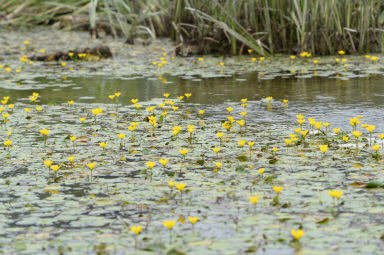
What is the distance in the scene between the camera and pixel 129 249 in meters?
2.87

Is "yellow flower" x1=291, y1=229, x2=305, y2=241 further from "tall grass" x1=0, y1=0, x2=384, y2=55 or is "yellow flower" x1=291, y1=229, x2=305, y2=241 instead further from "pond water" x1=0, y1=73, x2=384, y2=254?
"tall grass" x1=0, y1=0, x2=384, y2=55

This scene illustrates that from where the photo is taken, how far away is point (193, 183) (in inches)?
150

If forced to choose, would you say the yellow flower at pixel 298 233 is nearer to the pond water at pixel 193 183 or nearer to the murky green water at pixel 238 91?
the pond water at pixel 193 183

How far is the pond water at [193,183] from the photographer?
2.96 meters

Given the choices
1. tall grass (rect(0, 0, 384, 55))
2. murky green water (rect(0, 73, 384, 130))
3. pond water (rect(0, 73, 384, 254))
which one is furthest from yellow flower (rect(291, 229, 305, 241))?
tall grass (rect(0, 0, 384, 55))

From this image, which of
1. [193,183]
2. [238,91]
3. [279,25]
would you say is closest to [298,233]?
[193,183]

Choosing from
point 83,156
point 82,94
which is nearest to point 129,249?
point 83,156

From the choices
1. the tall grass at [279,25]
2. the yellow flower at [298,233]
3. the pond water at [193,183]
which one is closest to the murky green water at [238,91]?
the pond water at [193,183]

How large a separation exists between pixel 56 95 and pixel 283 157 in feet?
11.6

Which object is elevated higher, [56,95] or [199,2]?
[199,2]

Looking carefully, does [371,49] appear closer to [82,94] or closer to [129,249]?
[82,94]

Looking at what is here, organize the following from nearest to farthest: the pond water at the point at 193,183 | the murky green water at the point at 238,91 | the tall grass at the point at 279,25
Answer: the pond water at the point at 193,183 < the murky green water at the point at 238,91 < the tall grass at the point at 279,25

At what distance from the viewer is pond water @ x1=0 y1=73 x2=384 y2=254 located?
296 cm

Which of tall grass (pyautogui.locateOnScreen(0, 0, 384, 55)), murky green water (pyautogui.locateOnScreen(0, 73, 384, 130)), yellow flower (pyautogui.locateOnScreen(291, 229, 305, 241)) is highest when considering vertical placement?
tall grass (pyautogui.locateOnScreen(0, 0, 384, 55))
